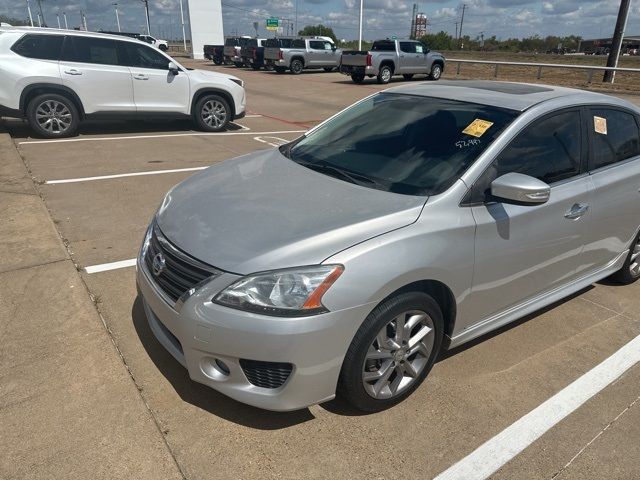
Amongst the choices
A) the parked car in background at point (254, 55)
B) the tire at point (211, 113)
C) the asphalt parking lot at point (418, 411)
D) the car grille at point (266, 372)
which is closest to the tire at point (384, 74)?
the parked car in background at point (254, 55)

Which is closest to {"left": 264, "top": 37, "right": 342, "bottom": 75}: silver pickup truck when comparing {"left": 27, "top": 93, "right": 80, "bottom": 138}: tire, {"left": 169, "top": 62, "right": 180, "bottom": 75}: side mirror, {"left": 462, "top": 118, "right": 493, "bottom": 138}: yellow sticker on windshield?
{"left": 169, "top": 62, "right": 180, "bottom": 75}: side mirror

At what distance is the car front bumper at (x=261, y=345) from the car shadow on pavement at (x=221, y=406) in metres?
0.26

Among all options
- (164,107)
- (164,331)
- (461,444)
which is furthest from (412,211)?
(164,107)

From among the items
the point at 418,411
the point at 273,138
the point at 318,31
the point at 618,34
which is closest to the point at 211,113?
the point at 273,138

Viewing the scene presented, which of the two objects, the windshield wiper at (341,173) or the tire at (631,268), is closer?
the windshield wiper at (341,173)

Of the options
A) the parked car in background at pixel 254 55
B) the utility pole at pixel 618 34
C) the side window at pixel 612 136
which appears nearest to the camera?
the side window at pixel 612 136

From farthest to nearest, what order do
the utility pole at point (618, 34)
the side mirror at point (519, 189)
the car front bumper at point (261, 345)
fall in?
the utility pole at point (618, 34)
the side mirror at point (519, 189)
the car front bumper at point (261, 345)

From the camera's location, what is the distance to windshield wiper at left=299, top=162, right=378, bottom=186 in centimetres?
297

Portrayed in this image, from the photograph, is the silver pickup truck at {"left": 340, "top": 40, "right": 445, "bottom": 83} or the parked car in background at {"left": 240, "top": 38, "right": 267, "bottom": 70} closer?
the silver pickup truck at {"left": 340, "top": 40, "right": 445, "bottom": 83}

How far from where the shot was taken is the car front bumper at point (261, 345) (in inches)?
87.9

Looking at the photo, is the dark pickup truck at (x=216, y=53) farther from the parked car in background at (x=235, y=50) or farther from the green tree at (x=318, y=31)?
the green tree at (x=318, y=31)

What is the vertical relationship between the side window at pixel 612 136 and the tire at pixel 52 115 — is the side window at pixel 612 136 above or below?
above

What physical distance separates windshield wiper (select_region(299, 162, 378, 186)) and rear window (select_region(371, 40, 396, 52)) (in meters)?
21.0

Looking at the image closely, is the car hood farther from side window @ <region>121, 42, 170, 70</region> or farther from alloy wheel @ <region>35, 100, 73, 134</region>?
side window @ <region>121, 42, 170, 70</region>
